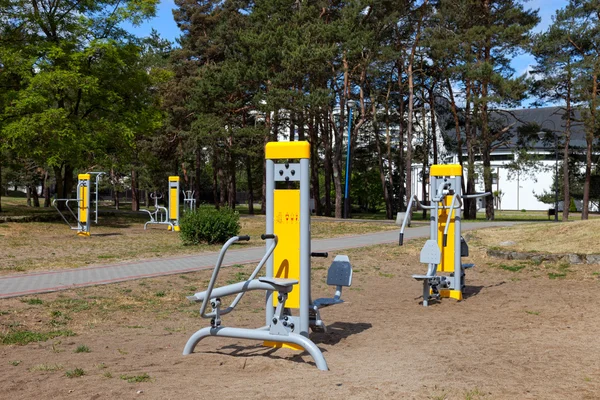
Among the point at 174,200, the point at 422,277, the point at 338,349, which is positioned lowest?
the point at 338,349

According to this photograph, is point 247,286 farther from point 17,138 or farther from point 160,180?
point 160,180

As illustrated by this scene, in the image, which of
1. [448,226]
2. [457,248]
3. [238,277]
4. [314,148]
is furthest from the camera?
[314,148]

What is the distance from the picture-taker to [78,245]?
16.8 meters

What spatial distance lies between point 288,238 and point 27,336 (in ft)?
9.00

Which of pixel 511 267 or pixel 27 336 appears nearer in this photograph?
pixel 27 336

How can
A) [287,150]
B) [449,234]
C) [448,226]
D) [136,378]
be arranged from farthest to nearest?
[449,234] < [448,226] < [287,150] < [136,378]

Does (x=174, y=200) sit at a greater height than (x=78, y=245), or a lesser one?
greater

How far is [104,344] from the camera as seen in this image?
584 centimetres

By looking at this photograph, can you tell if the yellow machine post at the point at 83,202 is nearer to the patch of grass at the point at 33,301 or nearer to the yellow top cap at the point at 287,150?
the patch of grass at the point at 33,301

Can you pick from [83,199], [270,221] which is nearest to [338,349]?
[270,221]

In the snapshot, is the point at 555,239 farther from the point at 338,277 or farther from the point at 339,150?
the point at 339,150

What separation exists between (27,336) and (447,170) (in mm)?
5975

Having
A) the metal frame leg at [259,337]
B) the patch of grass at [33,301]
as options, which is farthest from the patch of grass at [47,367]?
the patch of grass at [33,301]

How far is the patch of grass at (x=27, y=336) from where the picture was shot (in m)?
5.89
